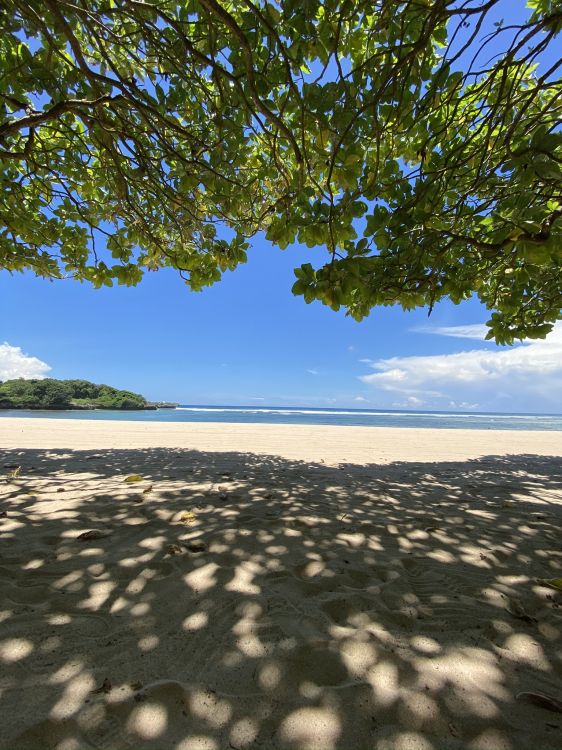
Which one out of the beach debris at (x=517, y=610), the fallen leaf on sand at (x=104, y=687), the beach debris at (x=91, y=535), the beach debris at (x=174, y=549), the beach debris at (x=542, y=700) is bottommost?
the beach debris at (x=542, y=700)

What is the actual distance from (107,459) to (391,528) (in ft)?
19.7

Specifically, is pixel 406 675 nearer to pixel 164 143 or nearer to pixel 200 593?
pixel 200 593

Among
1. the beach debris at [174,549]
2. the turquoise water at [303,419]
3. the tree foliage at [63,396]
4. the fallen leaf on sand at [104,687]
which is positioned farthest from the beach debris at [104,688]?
the tree foliage at [63,396]

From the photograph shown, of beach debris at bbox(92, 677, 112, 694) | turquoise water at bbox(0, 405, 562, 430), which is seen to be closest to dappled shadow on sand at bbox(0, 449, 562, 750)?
beach debris at bbox(92, 677, 112, 694)

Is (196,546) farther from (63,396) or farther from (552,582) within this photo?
(63,396)

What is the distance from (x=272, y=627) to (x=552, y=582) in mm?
1806

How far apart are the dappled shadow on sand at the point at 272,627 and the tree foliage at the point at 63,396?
45951 mm

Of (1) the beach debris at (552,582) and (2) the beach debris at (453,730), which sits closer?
(2) the beach debris at (453,730)

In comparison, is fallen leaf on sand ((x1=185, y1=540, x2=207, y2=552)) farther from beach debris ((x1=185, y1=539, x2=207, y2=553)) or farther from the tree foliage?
the tree foliage

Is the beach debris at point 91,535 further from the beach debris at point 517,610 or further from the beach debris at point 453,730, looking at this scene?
the beach debris at point 517,610

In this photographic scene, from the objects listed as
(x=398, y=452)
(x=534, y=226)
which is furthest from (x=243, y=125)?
(x=398, y=452)

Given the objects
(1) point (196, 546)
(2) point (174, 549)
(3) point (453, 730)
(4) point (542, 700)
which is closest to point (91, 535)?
(2) point (174, 549)

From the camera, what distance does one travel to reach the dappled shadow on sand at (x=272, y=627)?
1.14m

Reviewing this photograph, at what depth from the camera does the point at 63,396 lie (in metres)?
43.1
